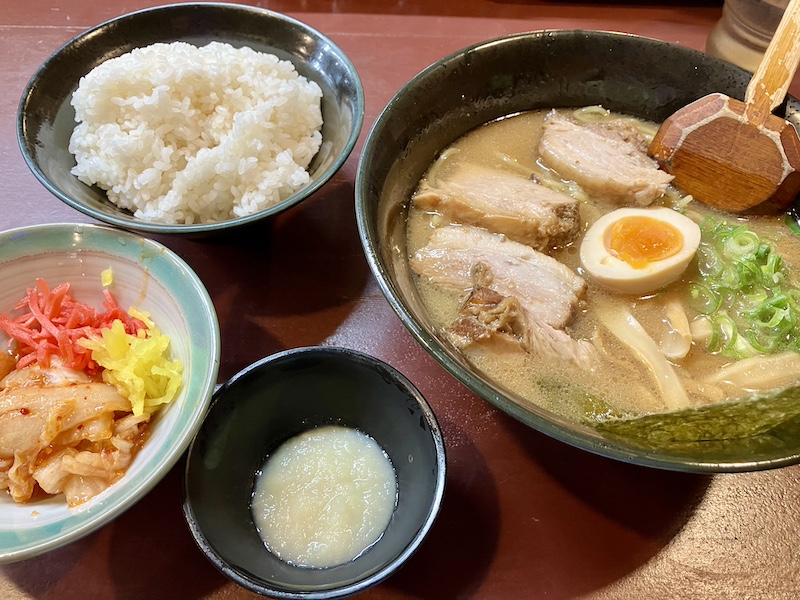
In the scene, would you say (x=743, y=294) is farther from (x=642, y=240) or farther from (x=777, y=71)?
(x=777, y=71)

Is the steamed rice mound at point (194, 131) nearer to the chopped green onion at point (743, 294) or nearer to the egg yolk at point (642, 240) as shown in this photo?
the egg yolk at point (642, 240)

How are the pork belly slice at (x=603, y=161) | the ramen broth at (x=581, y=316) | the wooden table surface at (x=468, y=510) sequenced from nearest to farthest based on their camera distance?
the wooden table surface at (x=468, y=510)
the ramen broth at (x=581, y=316)
the pork belly slice at (x=603, y=161)

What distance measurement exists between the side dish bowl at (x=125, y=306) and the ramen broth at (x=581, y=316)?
0.71 m

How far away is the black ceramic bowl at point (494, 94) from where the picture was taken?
172 cm

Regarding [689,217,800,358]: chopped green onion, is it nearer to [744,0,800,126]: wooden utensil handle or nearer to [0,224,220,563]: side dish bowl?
[744,0,800,126]: wooden utensil handle

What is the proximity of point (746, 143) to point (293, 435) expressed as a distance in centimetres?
179

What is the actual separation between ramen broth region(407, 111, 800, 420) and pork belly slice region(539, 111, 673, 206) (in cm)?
5

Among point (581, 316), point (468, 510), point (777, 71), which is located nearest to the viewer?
point (468, 510)

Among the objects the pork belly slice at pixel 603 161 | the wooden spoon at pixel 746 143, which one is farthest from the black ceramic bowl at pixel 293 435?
the wooden spoon at pixel 746 143

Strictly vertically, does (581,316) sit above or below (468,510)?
above

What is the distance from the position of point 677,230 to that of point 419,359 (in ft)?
3.17

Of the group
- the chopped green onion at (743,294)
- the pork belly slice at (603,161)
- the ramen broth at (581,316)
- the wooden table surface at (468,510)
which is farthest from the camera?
the pork belly slice at (603,161)

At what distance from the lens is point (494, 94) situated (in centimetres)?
224

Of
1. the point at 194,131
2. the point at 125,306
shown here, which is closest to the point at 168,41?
the point at 194,131
